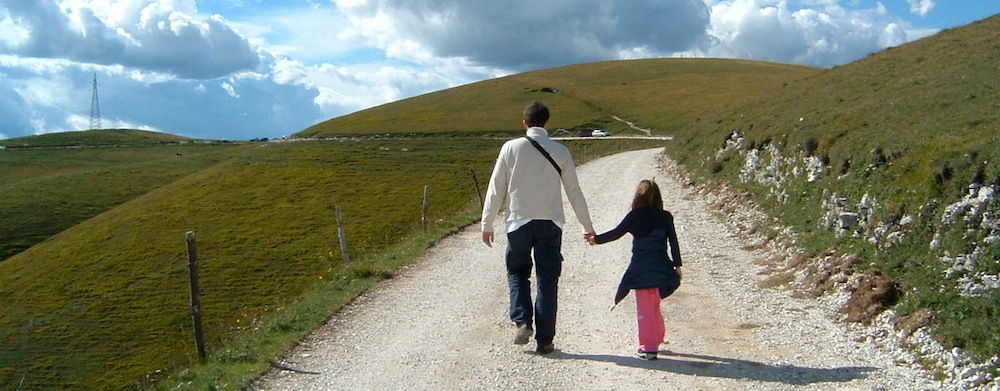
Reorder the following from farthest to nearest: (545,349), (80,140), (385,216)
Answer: (80,140) < (385,216) < (545,349)

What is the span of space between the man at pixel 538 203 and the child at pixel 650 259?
53cm

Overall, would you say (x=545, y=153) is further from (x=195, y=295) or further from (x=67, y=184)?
(x=67, y=184)

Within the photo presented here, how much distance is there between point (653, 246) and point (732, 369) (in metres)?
1.47

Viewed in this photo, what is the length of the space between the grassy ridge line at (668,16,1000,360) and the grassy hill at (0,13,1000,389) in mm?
43

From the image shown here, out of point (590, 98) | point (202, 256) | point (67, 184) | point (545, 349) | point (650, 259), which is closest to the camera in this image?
point (650, 259)

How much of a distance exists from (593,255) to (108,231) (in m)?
47.6

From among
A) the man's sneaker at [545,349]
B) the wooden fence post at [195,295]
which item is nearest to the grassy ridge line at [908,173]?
the man's sneaker at [545,349]

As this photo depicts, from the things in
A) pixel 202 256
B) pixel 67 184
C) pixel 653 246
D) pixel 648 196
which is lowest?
pixel 202 256

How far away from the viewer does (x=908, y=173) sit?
1236cm

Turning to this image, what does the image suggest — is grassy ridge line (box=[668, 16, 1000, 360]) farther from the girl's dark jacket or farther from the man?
the man

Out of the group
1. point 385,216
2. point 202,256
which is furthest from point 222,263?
point 385,216

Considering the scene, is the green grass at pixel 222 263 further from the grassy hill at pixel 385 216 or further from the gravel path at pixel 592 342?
the gravel path at pixel 592 342

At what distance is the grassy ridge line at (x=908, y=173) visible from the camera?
9086 mm

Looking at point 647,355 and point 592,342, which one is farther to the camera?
point 592,342
